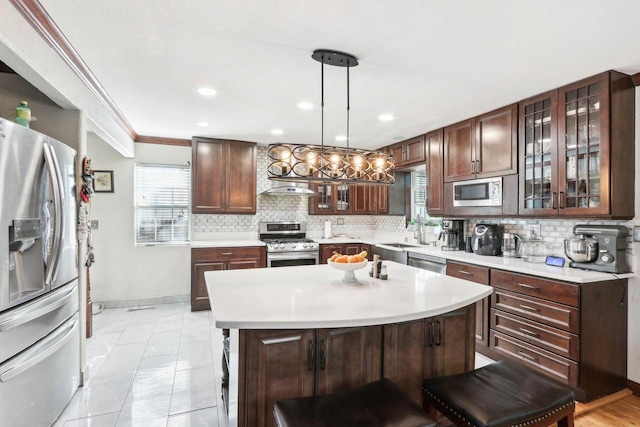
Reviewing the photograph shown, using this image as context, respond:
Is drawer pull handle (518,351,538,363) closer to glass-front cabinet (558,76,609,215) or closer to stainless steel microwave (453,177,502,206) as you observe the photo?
glass-front cabinet (558,76,609,215)

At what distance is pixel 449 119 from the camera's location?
363 cm

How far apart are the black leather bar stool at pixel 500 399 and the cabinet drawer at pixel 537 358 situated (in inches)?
45.7

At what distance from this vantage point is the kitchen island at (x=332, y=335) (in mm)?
1447

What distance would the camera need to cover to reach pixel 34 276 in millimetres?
1774

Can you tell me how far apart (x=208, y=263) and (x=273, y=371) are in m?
3.11

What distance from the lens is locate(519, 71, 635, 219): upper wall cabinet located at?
241cm

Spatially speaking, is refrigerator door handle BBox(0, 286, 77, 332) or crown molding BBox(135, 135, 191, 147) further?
crown molding BBox(135, 135, 191, 147)

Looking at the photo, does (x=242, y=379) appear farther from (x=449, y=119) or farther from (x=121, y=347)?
(x=449, y=119)

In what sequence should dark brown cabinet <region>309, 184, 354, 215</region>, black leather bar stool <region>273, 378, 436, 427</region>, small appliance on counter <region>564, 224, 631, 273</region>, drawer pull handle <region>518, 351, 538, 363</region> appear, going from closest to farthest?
black leather bar stool <region>273, 378, 436, 427</region> → small appliance on counter <region>564, 224, 631, 273</region> → drawer pull handle <region>518, 351, 538, 363</region> → dark brown cabinet <region>309, 184, 354, 215</region>

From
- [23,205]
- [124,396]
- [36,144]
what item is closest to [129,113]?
[36,144]

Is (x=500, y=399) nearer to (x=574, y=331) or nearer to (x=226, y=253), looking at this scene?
(x=574, y=331)

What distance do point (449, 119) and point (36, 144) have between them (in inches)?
143

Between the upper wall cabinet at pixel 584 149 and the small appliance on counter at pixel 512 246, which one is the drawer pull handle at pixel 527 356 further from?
the upper wall cabinet at pixel 584 149

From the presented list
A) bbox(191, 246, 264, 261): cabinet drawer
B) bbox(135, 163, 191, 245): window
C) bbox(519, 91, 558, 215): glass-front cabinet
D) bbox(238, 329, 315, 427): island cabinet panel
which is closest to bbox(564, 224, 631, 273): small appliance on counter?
→ bbox(519, 91, 558, 215): glass-front cabinet
